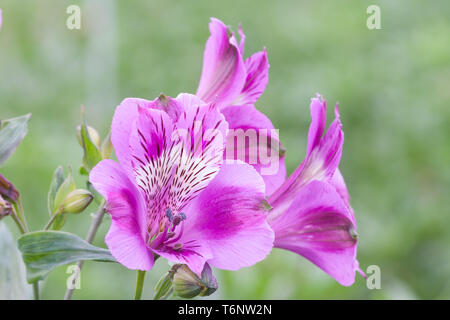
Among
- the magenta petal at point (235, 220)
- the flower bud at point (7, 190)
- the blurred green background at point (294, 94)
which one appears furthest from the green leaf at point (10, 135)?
the blurred green background at point (294, 94)

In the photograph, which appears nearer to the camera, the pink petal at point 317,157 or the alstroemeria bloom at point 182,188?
the alstroemeria bloom at point 182,188

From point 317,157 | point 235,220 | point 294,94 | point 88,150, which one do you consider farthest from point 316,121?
point 294,94

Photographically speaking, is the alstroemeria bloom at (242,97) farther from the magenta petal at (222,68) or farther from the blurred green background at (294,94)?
the blurred green background at (294,94)

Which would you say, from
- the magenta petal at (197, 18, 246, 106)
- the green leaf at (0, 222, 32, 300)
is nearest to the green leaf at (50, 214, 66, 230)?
the green leaf at (0, 222, 32, 300)

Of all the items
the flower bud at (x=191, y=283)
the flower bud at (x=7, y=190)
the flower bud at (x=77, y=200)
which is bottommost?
the flower bud at (x=191, y=283)

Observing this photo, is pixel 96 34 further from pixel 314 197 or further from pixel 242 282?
pixel 314 197

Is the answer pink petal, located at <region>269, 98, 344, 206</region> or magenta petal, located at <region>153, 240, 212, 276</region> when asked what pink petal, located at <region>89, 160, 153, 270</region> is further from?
pink petal, located at <region>269, 98, 344, 206</region>
